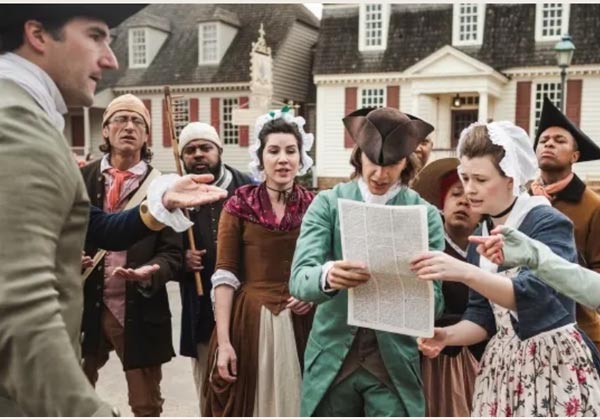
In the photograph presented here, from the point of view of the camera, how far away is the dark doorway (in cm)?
2269

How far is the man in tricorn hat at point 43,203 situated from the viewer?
3.79 feet

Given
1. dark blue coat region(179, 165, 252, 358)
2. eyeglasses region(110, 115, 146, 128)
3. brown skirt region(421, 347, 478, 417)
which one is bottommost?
brown skirt region(421, 347, 478, 417)

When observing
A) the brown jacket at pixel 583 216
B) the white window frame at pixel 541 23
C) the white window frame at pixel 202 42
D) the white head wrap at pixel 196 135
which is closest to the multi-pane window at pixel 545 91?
the white window frame at pixel 541 23

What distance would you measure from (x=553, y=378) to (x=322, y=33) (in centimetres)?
2145

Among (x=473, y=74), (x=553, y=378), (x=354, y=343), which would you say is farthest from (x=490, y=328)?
(x=473, y=74)

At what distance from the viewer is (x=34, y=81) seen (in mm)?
1418

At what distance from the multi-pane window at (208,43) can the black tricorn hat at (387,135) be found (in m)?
23.5

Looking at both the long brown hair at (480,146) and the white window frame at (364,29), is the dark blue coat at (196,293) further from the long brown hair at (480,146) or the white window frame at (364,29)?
the white window frame at (364,29)

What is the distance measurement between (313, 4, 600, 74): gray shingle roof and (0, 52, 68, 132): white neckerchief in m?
20.6

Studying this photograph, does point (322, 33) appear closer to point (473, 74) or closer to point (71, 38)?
point (473, 74)

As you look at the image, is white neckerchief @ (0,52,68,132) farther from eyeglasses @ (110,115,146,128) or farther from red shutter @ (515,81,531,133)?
red shutter @ (515,81,531,133)

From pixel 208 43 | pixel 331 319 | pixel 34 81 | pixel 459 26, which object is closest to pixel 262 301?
pixel 331 319

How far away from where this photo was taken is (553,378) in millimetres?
2170

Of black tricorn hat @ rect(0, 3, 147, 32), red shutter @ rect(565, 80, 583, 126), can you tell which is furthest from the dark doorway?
black tricorn hat @ rect(0, 3, 147, 32)
